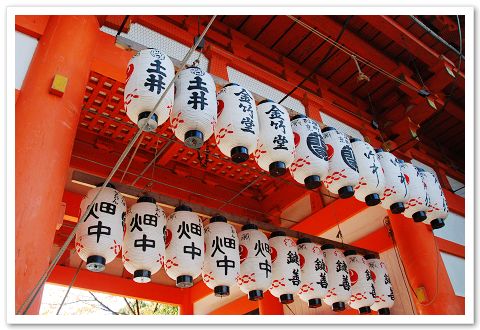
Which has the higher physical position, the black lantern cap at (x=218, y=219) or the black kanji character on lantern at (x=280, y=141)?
the black kanji character on lantern at (x=280, y=141)

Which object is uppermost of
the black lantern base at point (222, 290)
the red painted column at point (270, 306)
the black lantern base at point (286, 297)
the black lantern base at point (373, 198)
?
the black lantern base at point (373, 198)

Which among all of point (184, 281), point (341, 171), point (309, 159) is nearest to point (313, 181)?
point (309, 159)

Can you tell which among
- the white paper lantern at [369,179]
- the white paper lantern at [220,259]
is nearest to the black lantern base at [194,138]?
the white paper lantern at [220,259]

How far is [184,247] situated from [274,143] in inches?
50.5

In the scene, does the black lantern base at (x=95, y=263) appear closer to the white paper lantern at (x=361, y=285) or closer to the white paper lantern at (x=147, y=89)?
the white paper lantern at (x=147, y=89)

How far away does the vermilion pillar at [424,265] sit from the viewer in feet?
18.2

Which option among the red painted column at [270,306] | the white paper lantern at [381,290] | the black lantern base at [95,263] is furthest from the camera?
the red painted column at [270,306]

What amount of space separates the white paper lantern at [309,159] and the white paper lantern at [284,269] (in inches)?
37.9

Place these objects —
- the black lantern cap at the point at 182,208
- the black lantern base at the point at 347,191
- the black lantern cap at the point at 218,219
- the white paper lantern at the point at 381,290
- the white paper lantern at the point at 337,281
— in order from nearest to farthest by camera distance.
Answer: the black lantern cap at the point at 182,208 < the black lantern base at the point at 347,191 < the black lantern cap at the point at 218,219 < the white paper lantern at the point at 337,281 < the white paper lantern at the point at 381,290

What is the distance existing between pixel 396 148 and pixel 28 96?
5788 millimetres

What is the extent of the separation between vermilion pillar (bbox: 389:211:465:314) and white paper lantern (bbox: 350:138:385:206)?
186 centimetres

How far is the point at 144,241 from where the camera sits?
3498 mm

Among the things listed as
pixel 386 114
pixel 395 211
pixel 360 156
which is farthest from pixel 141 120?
pixel 386 114

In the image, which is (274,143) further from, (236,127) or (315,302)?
(315,302)
